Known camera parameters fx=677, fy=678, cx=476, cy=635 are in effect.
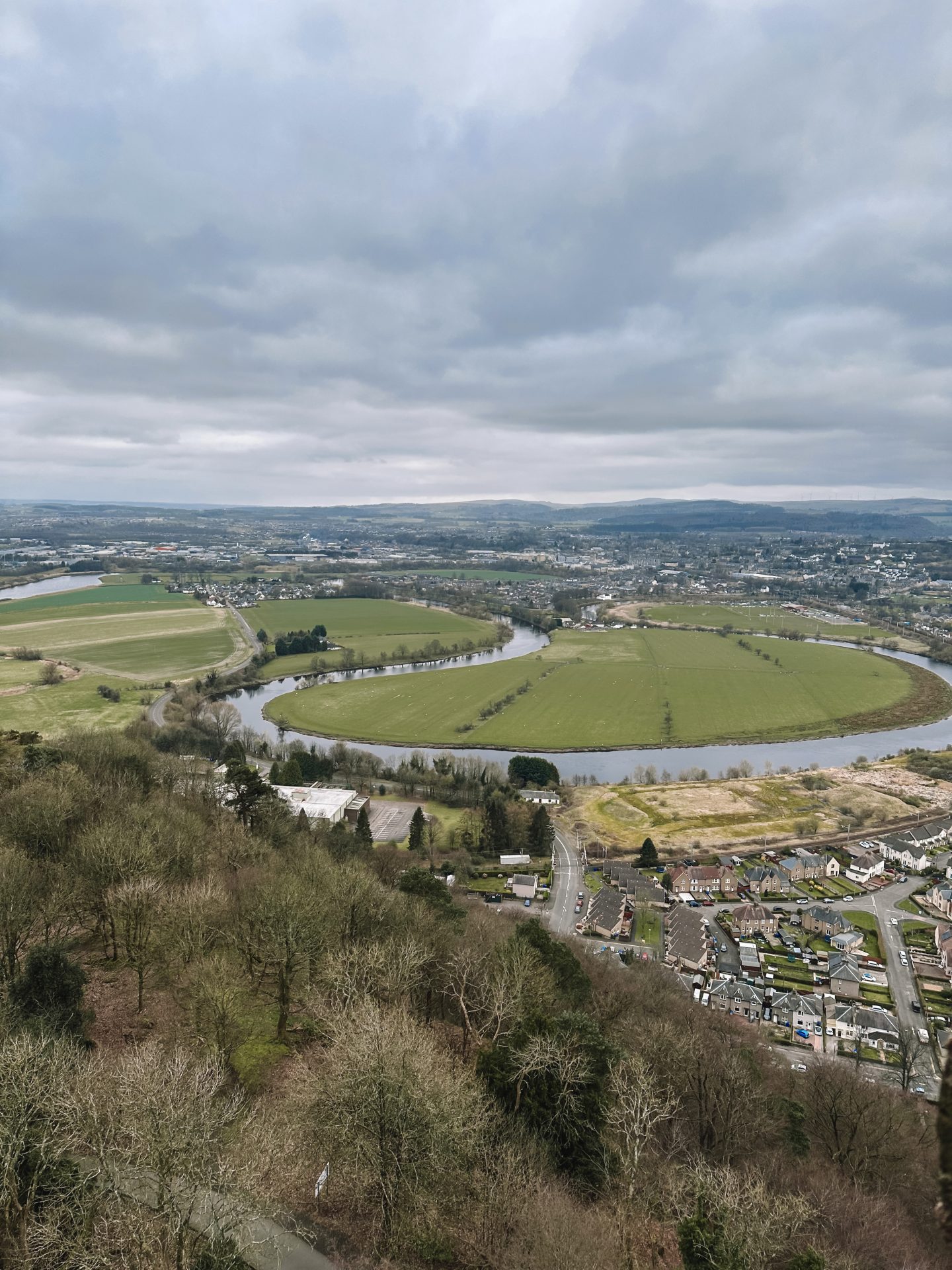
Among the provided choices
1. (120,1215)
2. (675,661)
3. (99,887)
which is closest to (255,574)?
(675,661)

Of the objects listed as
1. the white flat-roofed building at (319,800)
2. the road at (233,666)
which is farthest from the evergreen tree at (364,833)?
the road at (233,666)

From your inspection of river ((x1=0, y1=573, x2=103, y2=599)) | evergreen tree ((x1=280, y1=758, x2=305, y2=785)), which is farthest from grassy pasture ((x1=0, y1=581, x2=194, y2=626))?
evergreen tree ((x1=280, y1=758, x2=305, y2=785))

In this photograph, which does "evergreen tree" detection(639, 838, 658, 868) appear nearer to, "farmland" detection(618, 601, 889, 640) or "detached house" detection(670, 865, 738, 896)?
"detached house" detection(670, 865, 738, 896)

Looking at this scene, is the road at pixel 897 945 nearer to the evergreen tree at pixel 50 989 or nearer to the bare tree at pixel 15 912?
the evergreen tree at pixel 50 989

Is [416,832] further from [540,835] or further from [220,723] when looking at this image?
[220,723]

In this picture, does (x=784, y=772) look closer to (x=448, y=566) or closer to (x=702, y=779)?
(x=702, y=779)

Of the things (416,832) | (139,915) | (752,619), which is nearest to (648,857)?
(416,832)
